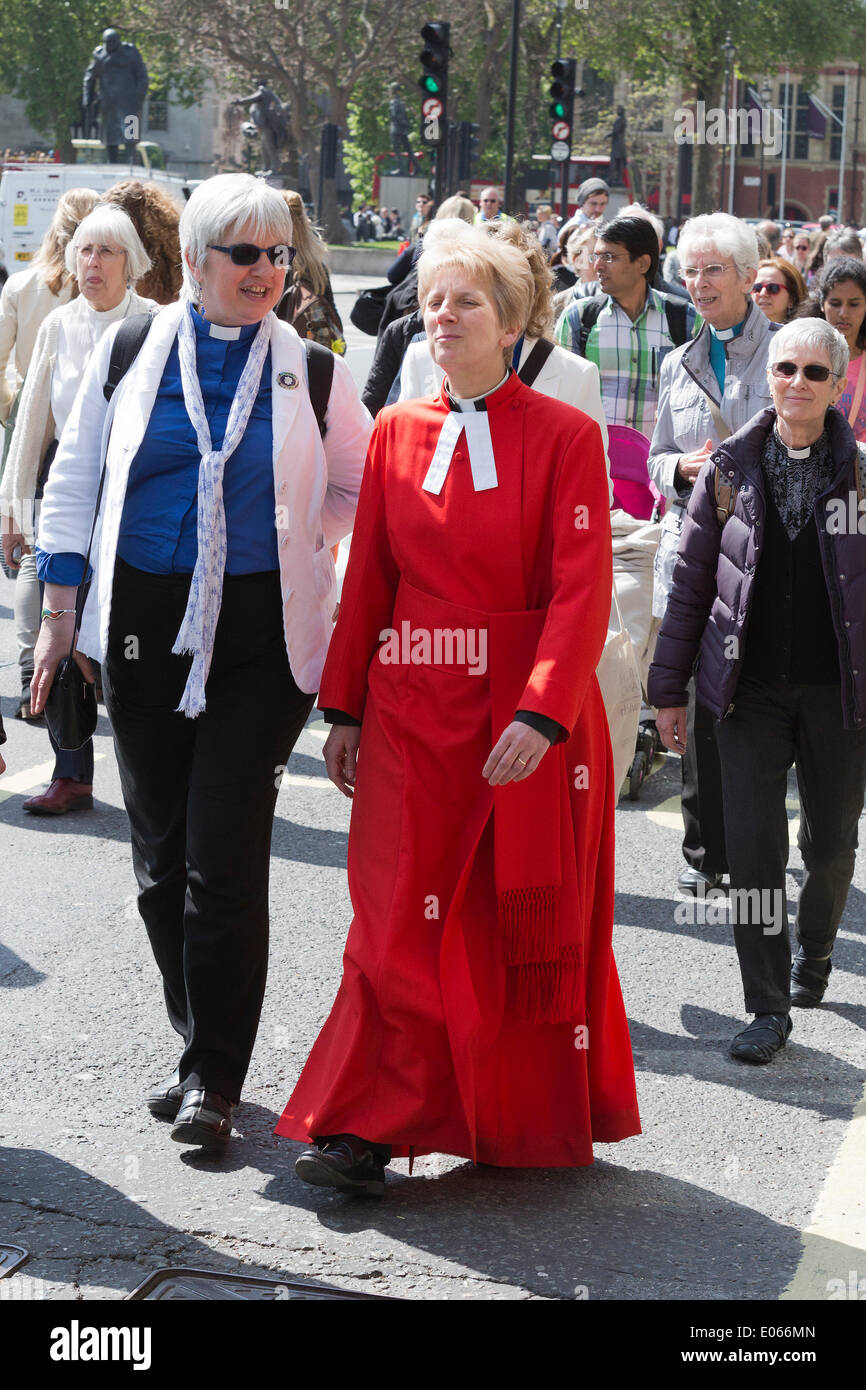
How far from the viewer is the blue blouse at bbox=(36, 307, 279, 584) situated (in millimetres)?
4023

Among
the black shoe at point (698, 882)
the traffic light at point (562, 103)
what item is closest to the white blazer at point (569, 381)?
the black shoe at point (698, 882)

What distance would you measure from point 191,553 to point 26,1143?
1390mm

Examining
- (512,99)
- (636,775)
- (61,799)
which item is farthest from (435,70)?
(61,799)

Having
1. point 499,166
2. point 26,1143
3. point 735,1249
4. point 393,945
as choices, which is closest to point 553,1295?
point 735,1249

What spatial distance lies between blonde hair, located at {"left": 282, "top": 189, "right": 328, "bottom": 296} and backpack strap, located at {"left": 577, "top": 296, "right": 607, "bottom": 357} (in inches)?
44.5

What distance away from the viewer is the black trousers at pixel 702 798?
6066 mm

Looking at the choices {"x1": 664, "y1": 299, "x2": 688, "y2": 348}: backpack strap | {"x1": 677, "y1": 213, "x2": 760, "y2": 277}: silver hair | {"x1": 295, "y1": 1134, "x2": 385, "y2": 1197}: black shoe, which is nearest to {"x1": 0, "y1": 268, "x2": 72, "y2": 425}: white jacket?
{"x1": 664, "y1": 299, "x2": 688, "y2": 348}: backpack strap

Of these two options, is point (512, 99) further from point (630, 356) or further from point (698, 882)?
point (698, 882)

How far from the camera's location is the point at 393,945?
12.6 feet

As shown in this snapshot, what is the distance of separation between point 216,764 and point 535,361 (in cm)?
168

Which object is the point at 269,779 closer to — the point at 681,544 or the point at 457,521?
the point at 457,521

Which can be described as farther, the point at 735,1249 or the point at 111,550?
the point at 111,550

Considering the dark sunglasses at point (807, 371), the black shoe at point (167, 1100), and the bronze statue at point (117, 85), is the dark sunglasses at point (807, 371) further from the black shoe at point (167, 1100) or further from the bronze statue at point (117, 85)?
the bronze statue at point (117, 85)

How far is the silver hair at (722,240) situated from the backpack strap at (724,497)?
4.82 feet
